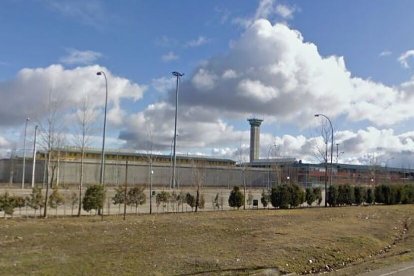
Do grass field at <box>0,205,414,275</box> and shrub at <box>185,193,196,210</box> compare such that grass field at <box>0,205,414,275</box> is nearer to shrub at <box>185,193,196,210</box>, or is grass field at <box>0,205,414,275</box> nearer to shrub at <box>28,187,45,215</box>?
shrub at <box>28,187,45,215</box>

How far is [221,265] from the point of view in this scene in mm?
11555

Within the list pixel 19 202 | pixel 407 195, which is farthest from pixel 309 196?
pixel 19 202

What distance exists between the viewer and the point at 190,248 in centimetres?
1345

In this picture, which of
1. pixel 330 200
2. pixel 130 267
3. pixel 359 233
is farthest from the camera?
pixel 330 200

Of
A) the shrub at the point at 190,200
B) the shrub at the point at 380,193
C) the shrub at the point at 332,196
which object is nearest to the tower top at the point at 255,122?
the shrub at the point at 380,193

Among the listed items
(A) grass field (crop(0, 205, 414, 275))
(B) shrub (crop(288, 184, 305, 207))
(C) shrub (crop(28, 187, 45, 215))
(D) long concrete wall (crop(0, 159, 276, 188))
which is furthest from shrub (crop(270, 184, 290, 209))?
(D) long concrete wall (crop(0, 159, 276, 188))

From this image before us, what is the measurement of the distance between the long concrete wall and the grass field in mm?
40324

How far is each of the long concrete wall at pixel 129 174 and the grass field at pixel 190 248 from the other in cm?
4032

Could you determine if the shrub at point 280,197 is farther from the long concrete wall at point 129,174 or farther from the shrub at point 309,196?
the long concrete wall at point 129,174

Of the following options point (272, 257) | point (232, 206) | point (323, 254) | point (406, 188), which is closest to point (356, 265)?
point (323, 254)

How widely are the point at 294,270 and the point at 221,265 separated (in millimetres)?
1974

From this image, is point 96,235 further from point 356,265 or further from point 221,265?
point 356,265

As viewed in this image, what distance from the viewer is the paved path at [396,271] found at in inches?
457

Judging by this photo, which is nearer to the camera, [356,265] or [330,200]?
[356,265]
